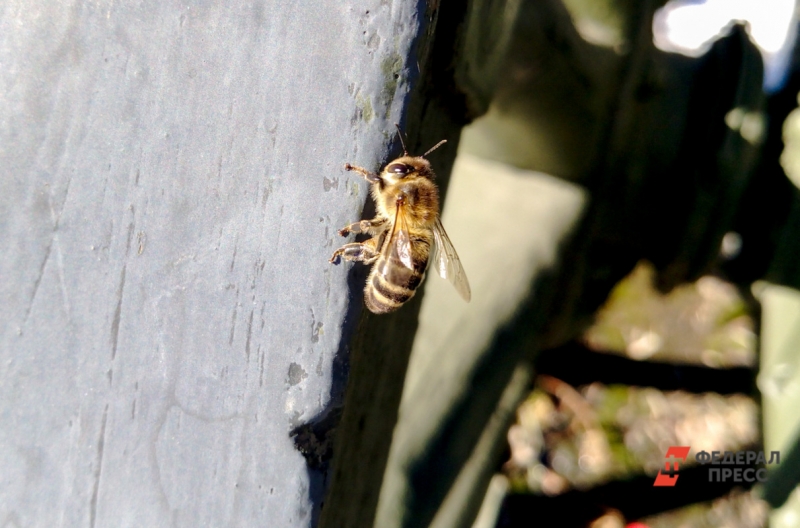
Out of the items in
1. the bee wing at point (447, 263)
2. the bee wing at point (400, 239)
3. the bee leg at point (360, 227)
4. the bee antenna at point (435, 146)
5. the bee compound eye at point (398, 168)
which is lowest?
the bee wing at point (447, 263)

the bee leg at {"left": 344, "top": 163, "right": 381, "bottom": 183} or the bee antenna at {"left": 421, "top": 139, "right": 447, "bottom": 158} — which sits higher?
the bee antenna at {"left": 421, "top": 139, "right": 447, "bottom": 158}

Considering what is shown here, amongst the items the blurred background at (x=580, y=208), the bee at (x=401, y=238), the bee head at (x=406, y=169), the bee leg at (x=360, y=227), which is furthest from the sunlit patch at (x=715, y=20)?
the bee leg at (x=360, y=227)

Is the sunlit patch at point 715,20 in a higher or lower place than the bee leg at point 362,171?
higher

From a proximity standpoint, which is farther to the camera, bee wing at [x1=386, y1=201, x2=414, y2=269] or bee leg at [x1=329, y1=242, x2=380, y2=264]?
bee wing at [x1=386, y1=201, x2=414, y2=269]

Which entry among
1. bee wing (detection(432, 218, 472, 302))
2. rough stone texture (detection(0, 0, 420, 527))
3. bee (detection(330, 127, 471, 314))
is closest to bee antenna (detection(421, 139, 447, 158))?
bee (detection(330, 127, 471, 314))

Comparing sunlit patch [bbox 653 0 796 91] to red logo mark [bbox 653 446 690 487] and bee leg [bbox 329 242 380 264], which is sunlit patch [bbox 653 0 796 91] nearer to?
red logo mark [bbox 653 446 690 487]

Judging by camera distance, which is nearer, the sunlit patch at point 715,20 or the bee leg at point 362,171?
the bee leg at point 362,171

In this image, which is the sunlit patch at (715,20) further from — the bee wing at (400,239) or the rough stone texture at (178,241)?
the rough stone texture at (178,241)
